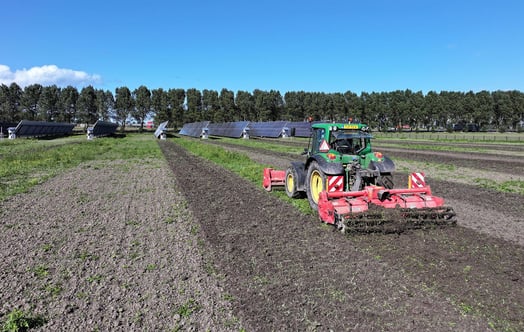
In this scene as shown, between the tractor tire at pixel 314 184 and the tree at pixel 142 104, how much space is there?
361 feet

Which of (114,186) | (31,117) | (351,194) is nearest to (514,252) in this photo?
(351,194)

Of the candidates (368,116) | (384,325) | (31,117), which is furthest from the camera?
(368,116)

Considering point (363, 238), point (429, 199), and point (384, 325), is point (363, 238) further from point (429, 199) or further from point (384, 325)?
point (384, 325)

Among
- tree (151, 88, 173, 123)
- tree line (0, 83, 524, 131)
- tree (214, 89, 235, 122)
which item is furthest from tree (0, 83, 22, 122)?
tree (214, 89, 235, 122)

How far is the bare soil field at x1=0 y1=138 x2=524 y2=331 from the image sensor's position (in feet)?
13.7

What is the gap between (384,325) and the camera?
4.02 m

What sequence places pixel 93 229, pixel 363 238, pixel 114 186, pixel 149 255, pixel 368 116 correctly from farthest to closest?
pixel 368 116 < pixel 114 186 < pixel 93 229 < pixel 363 238 < pixel 149 255

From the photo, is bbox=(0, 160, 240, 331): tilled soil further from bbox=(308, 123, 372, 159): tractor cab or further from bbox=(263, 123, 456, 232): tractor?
bbox=(308, 123, 372, 159): tractor cab

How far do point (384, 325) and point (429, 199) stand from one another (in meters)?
4.60

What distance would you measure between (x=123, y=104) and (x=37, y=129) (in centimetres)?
5931

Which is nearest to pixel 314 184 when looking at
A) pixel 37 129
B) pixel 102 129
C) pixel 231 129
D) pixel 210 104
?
pixel 231 129

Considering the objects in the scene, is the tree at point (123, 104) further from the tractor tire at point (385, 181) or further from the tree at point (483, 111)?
the tractor tire at point (385, 181)

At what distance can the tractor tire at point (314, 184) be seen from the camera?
912 centimetres

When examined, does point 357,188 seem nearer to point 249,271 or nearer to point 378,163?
point 378,163
